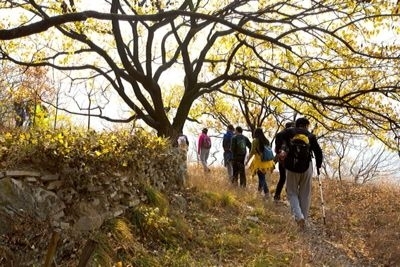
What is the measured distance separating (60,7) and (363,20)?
5801 millimetres

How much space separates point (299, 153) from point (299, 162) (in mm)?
158

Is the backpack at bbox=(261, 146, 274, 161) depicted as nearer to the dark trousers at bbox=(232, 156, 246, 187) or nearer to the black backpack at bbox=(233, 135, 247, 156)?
the black backpack at bbox=(233, 135, 247, 156)

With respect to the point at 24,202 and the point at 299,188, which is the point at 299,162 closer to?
the point at 299,188

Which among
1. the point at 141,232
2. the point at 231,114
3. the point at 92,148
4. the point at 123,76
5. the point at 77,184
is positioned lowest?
the point at 141,232

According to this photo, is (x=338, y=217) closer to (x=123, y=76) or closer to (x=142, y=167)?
(x=142, y=167)

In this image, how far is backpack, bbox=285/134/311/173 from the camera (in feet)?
27.1

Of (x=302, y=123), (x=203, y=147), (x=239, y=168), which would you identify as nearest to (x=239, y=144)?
(x=239, y=168)

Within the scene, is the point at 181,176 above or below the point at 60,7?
below

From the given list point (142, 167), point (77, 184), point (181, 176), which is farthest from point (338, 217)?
point (77, 184)

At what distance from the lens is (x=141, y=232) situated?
6.32 meters

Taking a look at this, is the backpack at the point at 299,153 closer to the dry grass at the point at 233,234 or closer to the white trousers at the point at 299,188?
the white trousers at the point at 299,188

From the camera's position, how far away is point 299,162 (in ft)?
27.1

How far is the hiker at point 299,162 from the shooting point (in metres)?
8.27

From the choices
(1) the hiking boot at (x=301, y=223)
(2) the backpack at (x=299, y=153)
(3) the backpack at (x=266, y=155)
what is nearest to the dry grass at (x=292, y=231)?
(1) the hiking boot at (x=301, y=223)
